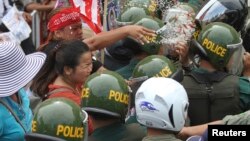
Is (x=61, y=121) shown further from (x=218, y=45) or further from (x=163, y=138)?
(x=218, y=45)

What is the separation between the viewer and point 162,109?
3.90 m

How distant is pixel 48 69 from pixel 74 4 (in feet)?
6.01

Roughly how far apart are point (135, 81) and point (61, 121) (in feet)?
4.26

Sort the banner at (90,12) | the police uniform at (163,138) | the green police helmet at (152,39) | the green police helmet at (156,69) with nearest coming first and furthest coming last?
the police uniform at (163,138)
the green police helmet at (156,69)
the green police helmet at (152,39)
the banner at (90,12)

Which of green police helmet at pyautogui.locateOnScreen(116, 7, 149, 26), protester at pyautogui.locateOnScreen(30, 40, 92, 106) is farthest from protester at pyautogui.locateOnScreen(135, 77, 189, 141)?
green police helmet at pyautogui.locateOnScreen(116, 7, 149, 26)

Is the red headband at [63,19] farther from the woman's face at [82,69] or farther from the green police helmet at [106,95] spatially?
the green police helmet at [106,95]

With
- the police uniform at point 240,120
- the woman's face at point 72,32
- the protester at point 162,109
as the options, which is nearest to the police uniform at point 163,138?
the protester at point 162,109

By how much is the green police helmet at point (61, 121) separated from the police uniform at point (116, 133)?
1.23 feet

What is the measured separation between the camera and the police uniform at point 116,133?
166 inches

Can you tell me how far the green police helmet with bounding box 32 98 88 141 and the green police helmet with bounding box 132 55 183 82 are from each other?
1.14 m

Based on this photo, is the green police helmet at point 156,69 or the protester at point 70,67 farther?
the protester at point 70,67

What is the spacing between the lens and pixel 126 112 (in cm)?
441

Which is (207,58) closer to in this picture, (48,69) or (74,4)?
(48,69)

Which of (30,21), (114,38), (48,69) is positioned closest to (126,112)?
(48,69)
